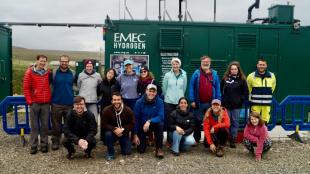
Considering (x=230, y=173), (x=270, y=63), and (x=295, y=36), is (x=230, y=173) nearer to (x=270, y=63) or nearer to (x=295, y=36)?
(x=270, y=63)

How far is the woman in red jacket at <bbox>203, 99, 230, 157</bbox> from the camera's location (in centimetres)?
663

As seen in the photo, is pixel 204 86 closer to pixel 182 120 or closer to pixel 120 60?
pixel 182 120

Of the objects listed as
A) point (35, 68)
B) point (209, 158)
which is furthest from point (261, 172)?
point (35, 68)

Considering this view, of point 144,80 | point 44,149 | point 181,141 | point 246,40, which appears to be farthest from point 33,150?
point 246,40

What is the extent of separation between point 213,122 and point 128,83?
6.17 ft

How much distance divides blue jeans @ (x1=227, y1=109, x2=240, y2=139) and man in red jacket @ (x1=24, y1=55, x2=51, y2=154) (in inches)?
148

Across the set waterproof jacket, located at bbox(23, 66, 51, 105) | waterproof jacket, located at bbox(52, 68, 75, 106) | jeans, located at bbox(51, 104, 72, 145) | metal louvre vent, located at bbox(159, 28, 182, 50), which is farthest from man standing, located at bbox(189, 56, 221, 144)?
waterproof jacket, located at bbox(23, 66, 51, 105)

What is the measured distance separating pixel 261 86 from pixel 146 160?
2.89m

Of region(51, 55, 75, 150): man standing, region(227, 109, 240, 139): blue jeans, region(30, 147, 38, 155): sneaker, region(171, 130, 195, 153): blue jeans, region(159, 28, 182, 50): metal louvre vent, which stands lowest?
region(30, 147, 38, 155): sneaker

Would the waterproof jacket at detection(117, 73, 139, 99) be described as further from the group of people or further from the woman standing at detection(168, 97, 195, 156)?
the woman standing at detection(168, 97, 195, 156)

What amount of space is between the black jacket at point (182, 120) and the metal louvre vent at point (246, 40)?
332cm

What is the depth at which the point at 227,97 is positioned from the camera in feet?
23.1

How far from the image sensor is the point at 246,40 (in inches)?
360

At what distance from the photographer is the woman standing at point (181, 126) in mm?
6648
